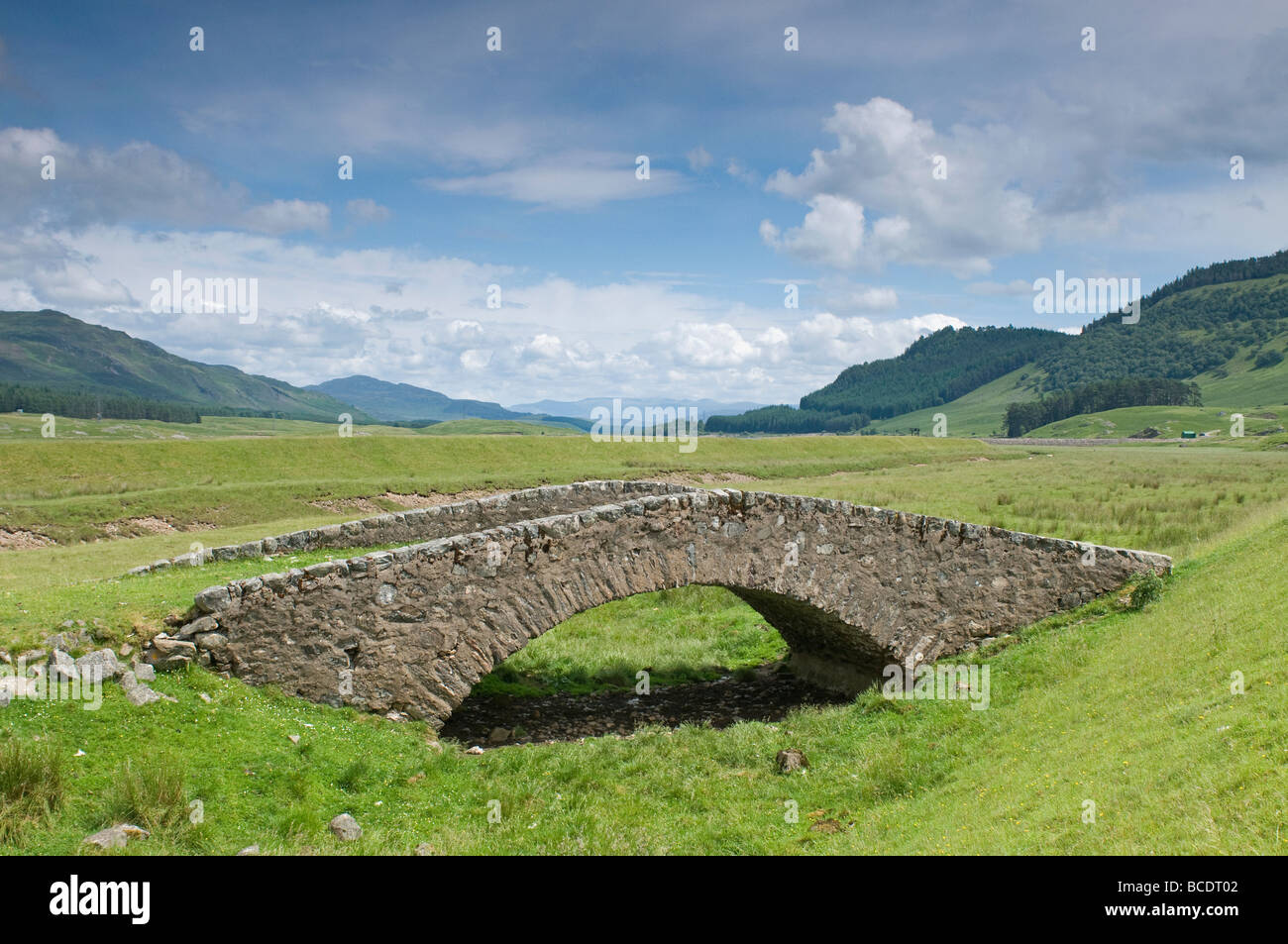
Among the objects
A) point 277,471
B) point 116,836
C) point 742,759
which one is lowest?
point 742,759

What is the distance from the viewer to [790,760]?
33.3 ft

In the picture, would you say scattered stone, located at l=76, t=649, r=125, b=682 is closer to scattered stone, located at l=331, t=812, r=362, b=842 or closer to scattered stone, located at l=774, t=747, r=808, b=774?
scattered stone, located at l=331, t=812, r=362, b=842

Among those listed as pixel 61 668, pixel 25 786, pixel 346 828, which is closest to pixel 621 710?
pixel 346 828

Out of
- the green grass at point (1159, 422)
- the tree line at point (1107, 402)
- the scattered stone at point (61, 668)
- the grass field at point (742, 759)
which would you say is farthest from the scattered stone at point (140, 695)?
the tree line at point (1107, 402)

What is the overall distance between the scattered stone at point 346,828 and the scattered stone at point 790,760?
199 inches

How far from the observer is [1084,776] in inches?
273

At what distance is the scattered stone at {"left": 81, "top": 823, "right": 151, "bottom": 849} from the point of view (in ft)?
20.1

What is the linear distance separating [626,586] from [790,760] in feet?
10.7

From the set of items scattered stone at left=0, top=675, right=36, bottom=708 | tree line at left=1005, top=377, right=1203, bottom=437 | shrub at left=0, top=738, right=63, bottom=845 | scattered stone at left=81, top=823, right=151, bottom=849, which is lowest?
scattered stone at left=81, top=823, right=151, bottom=849

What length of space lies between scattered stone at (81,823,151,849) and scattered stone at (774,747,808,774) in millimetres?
6803

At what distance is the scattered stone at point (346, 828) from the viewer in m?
7.45

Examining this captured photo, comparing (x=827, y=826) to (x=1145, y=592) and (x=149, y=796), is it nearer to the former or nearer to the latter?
(x=149, y=796)

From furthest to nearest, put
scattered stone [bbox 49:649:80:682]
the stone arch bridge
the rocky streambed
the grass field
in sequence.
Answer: the rocky streambed
the stone arch bridge
scattered stone [bbox 49:649:80:682]
the grass field

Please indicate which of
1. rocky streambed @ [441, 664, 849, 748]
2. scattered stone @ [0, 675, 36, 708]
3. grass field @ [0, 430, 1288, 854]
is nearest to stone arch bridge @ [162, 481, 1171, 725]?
grass field @ [0, 430, 1288, 854]
